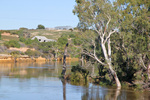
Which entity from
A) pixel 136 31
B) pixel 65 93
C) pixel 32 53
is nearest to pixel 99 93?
pixel 65 93

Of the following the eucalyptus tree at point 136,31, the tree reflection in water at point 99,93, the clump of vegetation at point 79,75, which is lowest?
the tree reflection in water at point 99,93

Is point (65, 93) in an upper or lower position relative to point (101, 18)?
lower

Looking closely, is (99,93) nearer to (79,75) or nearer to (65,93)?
(65,93)

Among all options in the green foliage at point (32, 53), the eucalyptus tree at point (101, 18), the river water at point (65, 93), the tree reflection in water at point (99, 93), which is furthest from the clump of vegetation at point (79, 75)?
the green foliage at point (32, 53)

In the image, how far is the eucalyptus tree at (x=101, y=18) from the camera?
24.8 m

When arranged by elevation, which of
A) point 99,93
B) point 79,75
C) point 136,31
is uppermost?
point 136,31

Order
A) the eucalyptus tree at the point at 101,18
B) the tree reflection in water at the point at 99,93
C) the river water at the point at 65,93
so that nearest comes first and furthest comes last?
the river water at the point at 65,93
the tree reflection in water at the point at 99,93
the eucalyptus tree at the point at 101,18

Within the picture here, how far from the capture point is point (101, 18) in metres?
25.0

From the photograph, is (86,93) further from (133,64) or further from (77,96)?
(133,64)

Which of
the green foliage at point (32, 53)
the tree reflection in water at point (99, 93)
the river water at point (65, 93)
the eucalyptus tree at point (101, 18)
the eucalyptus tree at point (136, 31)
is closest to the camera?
the river water at point (65, 93)

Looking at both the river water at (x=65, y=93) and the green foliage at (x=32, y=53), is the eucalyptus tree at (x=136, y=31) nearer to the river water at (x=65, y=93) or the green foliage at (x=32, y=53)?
the river water at (x=65, y=93)

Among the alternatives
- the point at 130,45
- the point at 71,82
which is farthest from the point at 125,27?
the point at 71,82

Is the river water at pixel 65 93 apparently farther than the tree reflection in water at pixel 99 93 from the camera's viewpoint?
No

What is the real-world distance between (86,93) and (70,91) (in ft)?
5.16
